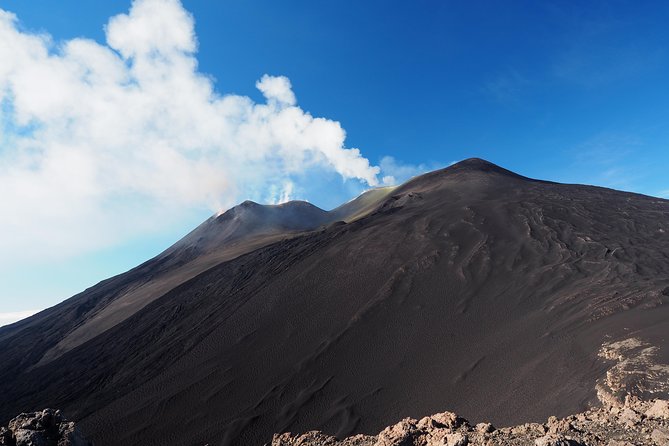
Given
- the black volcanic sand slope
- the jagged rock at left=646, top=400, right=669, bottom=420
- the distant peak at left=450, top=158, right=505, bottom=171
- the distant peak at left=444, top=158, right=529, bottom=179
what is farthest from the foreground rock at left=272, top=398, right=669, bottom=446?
the distant peak at left=450, top=158, right=505, bottom=171

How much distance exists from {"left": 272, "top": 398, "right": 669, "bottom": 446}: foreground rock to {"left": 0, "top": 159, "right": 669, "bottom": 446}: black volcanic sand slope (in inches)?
249

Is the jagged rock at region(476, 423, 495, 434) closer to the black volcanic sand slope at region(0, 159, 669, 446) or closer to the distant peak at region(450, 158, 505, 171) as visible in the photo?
the black volcanic sand slope at region(0, 159, 669, 446)

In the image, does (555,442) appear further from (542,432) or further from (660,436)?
(660,436)

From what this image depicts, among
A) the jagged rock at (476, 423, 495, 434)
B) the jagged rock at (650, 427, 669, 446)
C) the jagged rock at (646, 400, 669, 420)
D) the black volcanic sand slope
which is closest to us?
the jagged rock at (650, 427, 669, 446)

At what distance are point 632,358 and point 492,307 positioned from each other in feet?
Answer: 26.8

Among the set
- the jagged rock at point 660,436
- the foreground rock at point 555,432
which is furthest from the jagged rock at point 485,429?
the jagged rock at point 660,436

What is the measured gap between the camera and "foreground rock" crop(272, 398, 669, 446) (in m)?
5.57

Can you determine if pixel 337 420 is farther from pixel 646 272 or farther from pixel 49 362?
pixel 49 362

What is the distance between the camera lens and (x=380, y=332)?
21.0 metres

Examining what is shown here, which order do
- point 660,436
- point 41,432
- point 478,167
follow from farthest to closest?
point 478,167 → point 41,432 → point 660,436

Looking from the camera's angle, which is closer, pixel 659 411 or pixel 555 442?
pixel 555 442

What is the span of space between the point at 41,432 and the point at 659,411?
10.2 m

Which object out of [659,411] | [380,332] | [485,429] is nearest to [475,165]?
[380,332]

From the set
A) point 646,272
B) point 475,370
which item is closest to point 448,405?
point 475,370
